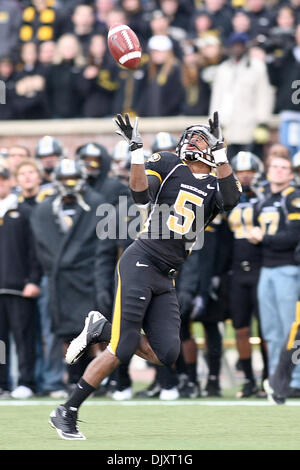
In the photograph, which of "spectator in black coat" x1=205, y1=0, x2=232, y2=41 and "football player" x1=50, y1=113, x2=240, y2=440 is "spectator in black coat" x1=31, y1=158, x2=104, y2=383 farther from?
"spectator in black coat" x1=205, y1=0, x2=232, y2=41

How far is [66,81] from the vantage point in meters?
15.0

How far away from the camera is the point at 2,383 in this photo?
433 inches

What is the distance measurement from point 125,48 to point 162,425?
2.67 metres

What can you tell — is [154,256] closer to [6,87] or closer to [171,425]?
[171,425]

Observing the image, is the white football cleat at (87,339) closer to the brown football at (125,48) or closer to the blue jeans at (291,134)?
the brown football at (125,48)

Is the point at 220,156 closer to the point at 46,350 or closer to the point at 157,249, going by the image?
the point at 157,249

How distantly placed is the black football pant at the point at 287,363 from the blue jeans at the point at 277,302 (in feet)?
2.59

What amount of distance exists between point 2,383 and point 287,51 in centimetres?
521

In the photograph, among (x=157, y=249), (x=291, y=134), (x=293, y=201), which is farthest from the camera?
(x=291, y=134)

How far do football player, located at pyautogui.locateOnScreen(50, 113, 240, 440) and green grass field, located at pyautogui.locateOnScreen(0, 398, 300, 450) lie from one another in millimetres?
393

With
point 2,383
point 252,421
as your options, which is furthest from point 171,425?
point 2,383

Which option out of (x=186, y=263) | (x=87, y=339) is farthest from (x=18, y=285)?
(x=87, y=339)

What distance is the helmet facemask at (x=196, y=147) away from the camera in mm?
7852

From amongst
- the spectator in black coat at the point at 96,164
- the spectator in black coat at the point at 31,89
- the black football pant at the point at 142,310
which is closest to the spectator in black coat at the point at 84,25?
the spectator in black coat at the point at 31,89
